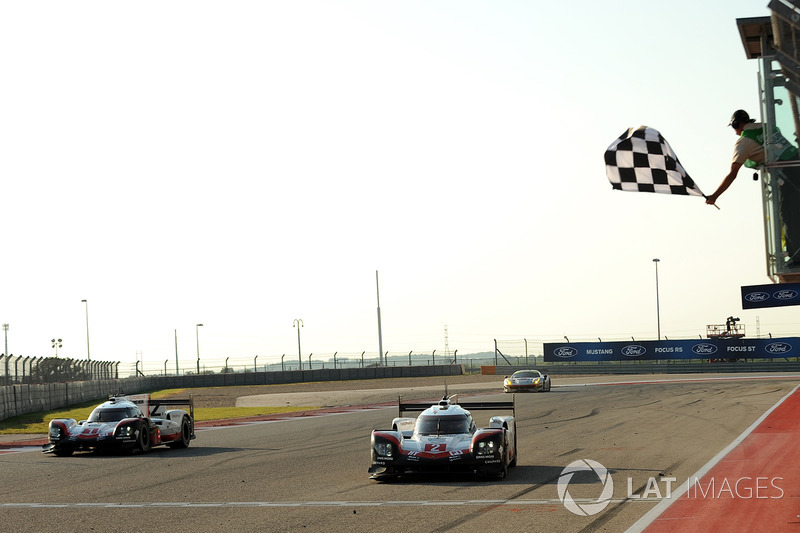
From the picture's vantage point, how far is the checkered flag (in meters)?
5.74

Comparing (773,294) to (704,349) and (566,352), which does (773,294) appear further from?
(566,352)

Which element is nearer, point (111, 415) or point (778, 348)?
point (111, 415)

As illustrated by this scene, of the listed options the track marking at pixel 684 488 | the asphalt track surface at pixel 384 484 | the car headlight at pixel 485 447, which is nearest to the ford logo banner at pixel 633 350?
the asphalt track surface at pixel 384 484

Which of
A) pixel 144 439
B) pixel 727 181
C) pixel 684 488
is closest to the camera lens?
pixel 727 181

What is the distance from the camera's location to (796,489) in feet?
33.4

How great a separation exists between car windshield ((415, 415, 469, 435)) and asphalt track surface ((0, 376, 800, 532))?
26.9 inches

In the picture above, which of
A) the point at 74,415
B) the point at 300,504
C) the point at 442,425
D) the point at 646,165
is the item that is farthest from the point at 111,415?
the point at 74,415

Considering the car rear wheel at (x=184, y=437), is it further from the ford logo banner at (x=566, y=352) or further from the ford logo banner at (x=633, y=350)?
the ford logo banner at (x=566, y=352)

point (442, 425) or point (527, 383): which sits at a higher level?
point (442, 425)

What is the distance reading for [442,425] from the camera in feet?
44.3

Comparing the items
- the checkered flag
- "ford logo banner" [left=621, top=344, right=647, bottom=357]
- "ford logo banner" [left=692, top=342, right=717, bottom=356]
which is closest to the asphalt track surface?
the checkered flag

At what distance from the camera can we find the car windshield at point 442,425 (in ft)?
44.1

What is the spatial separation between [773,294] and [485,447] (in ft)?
22.2

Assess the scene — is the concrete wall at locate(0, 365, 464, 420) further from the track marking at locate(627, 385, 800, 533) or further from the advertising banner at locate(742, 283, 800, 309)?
the advertising banner at locate(742, 283, 800, 309)
